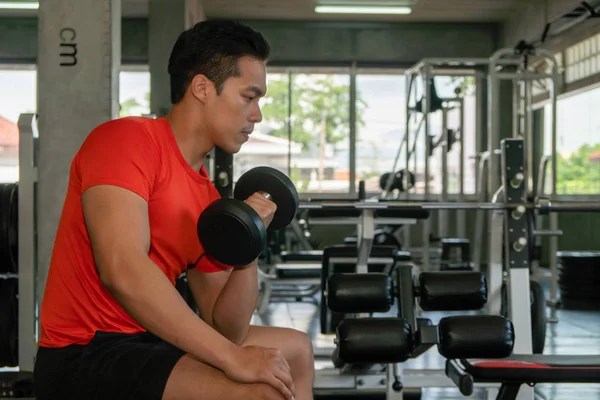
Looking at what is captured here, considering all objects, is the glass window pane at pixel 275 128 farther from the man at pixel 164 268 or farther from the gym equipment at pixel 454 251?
the man at pixel 164 268

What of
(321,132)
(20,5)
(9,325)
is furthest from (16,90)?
(9,325)

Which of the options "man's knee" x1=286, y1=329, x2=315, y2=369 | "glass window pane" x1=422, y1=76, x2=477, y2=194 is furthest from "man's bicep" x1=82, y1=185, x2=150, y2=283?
"glass window pane" x1=422, y1=76, x2=477, y2=194

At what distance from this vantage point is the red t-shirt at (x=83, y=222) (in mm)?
1215

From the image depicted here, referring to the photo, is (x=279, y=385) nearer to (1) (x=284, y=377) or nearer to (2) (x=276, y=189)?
(1) (x=284, y=377)

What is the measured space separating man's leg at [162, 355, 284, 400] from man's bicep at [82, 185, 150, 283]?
0.19 m

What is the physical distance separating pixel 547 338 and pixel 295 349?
124 inches

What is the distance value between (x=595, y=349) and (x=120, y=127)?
3.33 metres

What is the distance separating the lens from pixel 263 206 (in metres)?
1.33

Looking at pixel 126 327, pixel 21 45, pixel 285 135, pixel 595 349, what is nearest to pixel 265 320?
pixel 595 349

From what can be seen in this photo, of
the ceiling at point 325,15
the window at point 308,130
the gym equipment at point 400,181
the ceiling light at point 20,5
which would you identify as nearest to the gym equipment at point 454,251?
the gym equipment at point 400,181

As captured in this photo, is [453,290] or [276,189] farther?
[453,290]

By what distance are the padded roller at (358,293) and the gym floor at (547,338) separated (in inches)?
29.9

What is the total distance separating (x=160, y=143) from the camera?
1.33m

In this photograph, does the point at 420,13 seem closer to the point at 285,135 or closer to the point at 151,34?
the point at 285,135
